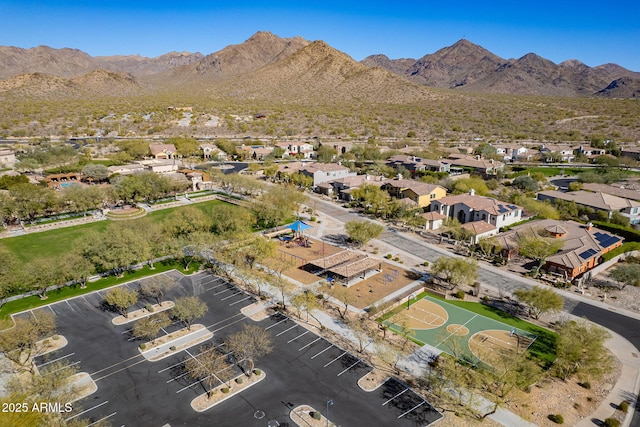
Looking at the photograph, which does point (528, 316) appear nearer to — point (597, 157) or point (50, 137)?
point (597, 157)

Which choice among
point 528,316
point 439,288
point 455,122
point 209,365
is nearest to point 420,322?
point 439,288

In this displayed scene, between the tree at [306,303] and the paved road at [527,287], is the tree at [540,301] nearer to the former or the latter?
the paved road at [527,287]

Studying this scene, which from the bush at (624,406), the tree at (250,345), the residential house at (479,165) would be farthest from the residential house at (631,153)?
the tree at (250,345)

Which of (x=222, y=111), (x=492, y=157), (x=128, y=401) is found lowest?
(x=128, y=401)

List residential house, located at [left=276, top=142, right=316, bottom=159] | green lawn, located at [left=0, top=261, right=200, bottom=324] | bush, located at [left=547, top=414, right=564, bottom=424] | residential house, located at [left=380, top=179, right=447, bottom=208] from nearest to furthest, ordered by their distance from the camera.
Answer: bush, located at [left=547, top=414, right=564, bottom=424]
green lawn, located at [left=0, top=261, right=200, bottom=324]
residential house, located at [left=380, top=179, right=447, bottom=208]
residential house, located at [left=276, top=142, right=316, bottom=159]

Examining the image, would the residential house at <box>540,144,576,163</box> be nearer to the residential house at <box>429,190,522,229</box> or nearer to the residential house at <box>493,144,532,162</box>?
the residential house at <box>493,144,532,162</box>

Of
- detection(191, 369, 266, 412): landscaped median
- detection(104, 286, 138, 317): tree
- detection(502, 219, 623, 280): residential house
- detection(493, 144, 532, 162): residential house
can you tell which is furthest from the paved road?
detection(493, 144, 532, 162): residential house
